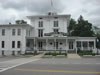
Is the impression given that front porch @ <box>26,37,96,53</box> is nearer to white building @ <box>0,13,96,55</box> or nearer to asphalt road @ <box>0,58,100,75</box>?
white building @ <box>0,13,96,55</box>

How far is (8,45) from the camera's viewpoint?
38.9m

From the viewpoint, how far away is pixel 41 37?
38.0 meters

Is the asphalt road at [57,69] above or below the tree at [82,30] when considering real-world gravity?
below

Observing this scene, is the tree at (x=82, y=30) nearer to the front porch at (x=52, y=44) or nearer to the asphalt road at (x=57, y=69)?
the front porch at (x=52, y=44)

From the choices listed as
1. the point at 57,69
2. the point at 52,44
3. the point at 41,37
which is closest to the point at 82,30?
the point at 52,44

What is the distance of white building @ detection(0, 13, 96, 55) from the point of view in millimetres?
37812

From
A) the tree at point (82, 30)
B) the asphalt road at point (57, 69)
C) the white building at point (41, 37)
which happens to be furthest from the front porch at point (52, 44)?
the asphalt road at point (57, 69)

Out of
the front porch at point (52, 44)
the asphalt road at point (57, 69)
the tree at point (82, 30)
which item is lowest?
the asphalt road at point (57, 69)

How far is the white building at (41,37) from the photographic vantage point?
3781cm

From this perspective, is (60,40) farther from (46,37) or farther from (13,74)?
(13,74)

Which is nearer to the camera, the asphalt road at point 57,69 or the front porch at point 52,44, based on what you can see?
the asphalt road at point 57,69

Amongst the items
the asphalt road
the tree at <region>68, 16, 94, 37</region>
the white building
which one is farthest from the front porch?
the asphalt road

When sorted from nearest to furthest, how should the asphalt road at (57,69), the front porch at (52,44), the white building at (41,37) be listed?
the asphalt road at (57,69) < the white building at (41,37) < the front porch at (52,44)

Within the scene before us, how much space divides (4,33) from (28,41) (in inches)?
246
